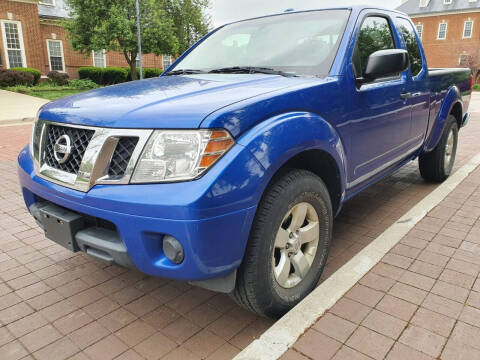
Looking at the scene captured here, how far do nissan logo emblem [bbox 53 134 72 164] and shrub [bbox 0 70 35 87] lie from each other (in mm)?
22248

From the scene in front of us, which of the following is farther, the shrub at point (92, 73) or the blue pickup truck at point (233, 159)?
the shrub at point (92, 73)

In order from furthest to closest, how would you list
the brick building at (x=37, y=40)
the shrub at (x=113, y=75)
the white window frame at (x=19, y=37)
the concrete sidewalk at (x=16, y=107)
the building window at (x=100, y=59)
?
1. the building window at (x=100, y=59)
2. the shrub at (x=113, y=75)
3. the brick building at (x=37, y=40)
4. the white window frame at (x=19, y=37)
5. the concrete sidewalk at (x=16, y=107)

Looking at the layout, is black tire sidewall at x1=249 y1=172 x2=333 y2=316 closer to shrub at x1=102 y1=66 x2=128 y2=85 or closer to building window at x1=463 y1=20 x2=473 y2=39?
shrub at x1=102 y1=66 x2=128 y2=85

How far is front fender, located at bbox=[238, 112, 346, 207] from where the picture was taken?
6.29ft

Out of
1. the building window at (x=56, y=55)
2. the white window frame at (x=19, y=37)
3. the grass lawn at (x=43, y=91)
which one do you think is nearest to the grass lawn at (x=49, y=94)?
the grass lawn at (x=43, y=91)

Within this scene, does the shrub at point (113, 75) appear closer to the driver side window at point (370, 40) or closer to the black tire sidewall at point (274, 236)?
the driver side window at point (370, 40)

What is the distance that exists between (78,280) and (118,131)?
1.47 meters

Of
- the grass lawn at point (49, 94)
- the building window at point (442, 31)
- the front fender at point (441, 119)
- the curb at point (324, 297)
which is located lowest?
the curb at point (324, 297)

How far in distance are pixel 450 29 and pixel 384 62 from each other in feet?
175

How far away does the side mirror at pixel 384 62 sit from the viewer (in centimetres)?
269

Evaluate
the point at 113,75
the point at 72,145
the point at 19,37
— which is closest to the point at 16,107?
the point at 19,37

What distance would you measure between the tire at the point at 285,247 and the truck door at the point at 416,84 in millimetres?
1798

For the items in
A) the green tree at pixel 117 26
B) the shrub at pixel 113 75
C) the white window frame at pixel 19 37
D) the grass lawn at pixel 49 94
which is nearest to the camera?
the grass lawn at pixel 49 94

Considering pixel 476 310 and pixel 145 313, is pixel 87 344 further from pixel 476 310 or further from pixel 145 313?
pixel 476 310
